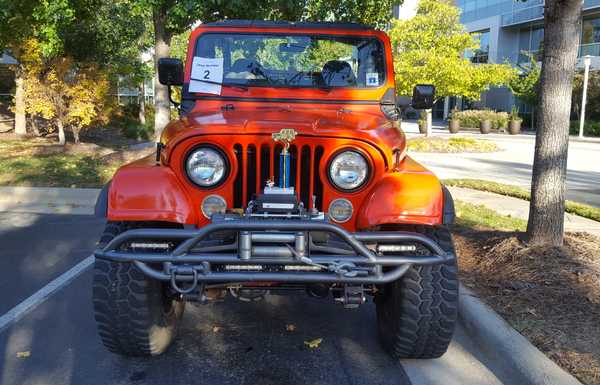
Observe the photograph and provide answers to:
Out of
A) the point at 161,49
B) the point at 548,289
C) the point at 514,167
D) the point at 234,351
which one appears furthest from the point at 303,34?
the point at 514,167

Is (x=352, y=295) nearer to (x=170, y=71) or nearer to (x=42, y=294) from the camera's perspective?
(x=170, y=71)

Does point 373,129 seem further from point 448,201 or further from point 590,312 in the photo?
point 590,312

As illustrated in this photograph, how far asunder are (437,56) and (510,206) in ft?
46.4

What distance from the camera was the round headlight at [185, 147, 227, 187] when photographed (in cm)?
326

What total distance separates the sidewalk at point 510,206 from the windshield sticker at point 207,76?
15.9 ft

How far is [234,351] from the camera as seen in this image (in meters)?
3.88

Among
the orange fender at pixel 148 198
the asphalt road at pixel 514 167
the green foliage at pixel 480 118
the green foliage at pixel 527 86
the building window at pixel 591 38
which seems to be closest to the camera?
the orange fender at pixel 148 198

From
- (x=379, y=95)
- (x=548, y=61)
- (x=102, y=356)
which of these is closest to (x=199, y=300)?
(x=102, y=356)

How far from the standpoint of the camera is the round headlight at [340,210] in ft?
10.9

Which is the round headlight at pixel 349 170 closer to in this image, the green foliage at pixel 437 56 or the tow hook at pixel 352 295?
the tow hook at pixel 352 295

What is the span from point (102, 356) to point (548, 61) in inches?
172

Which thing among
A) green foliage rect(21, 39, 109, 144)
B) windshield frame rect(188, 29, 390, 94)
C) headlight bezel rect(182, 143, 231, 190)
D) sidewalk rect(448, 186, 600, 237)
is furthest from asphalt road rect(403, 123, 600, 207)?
green foliage rect(21, 39, 109, 144)

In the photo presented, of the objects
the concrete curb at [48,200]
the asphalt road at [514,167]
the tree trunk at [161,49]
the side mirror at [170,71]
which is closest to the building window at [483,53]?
the asphalt road at [514,167]

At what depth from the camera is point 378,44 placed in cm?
465
